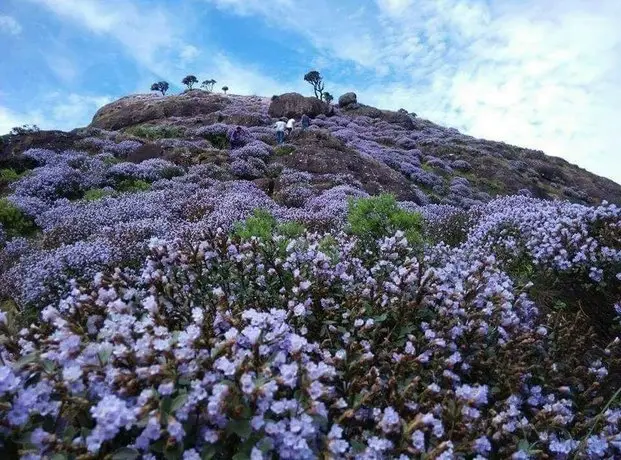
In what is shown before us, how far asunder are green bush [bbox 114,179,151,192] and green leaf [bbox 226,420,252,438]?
14.9 metres

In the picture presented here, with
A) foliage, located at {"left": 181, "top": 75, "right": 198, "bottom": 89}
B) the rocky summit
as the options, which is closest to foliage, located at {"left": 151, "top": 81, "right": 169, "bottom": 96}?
foliage, located at {"left": 181, "top": 75, "right": 198, "bottom": 89}

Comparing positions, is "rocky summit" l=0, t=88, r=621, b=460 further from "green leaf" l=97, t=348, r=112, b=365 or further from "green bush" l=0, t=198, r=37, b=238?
"green bush" l=0, t=198, r=37, b=238

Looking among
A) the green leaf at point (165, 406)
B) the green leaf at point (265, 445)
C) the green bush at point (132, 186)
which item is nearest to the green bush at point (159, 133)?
the green bush at point (132, 186)

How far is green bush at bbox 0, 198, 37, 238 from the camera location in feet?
43.0

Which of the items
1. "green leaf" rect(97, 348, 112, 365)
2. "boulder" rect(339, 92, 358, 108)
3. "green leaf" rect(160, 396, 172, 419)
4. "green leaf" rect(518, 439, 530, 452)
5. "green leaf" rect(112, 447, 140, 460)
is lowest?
"green leaf" rect(518, 439, 530, 452)

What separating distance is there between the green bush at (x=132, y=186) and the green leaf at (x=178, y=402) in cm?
1485

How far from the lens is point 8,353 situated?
3.06 meters

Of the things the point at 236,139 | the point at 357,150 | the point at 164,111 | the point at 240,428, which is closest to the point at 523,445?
the point at 240,428

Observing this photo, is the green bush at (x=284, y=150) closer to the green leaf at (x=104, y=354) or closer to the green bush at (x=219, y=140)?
the green bush at (x=219, y=140)

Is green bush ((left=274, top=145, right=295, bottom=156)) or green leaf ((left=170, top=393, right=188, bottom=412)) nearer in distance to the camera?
green leaf ((left=170, top=393, right=188, bottom=412))

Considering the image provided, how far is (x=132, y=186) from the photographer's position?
681 inches

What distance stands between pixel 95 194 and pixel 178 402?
14642 mm

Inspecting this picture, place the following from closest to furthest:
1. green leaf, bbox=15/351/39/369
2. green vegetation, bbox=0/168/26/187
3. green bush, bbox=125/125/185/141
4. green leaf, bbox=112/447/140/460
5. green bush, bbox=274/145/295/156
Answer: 1. green leaf, bbox=112/447/140/460
2. green leaf, bbox=15/351/39/369
3. green vegetation, bbox=0/168/26/187
4. green bush, bbox=274/145/295/156
5. green bush, bbox=125/125/185/141

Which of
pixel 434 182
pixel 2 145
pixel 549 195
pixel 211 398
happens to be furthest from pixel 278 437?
pixel 549 195
